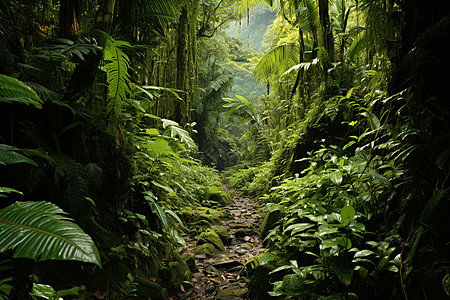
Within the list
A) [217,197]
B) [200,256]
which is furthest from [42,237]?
[217,197]

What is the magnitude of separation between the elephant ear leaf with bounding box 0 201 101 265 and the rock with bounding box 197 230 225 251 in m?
2.87

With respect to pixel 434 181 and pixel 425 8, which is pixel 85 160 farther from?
pixel 425 8

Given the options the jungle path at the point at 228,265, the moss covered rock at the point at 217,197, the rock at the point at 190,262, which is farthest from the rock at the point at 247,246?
the moss covered rock at the point at 217,197

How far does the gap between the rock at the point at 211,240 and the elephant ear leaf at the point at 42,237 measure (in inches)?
113

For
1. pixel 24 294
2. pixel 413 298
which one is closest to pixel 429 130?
pixel 413 298

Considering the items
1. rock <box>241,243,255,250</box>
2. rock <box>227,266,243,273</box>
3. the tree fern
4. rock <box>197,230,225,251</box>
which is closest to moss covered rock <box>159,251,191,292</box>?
rock <box>227,266,243,273</box>

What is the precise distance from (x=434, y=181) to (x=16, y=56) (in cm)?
280

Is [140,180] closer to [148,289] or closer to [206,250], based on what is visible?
[148,289]

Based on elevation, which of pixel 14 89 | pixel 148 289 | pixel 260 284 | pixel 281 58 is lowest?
pixel 260 284

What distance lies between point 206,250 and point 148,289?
1.33 meters

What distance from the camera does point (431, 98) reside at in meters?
1.51

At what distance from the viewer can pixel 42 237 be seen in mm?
742

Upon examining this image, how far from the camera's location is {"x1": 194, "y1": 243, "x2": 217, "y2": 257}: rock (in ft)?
10.7

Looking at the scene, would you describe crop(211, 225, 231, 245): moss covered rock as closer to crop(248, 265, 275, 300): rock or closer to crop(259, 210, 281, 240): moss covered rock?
crop(259, 210, 281, 240): moss covered rock
